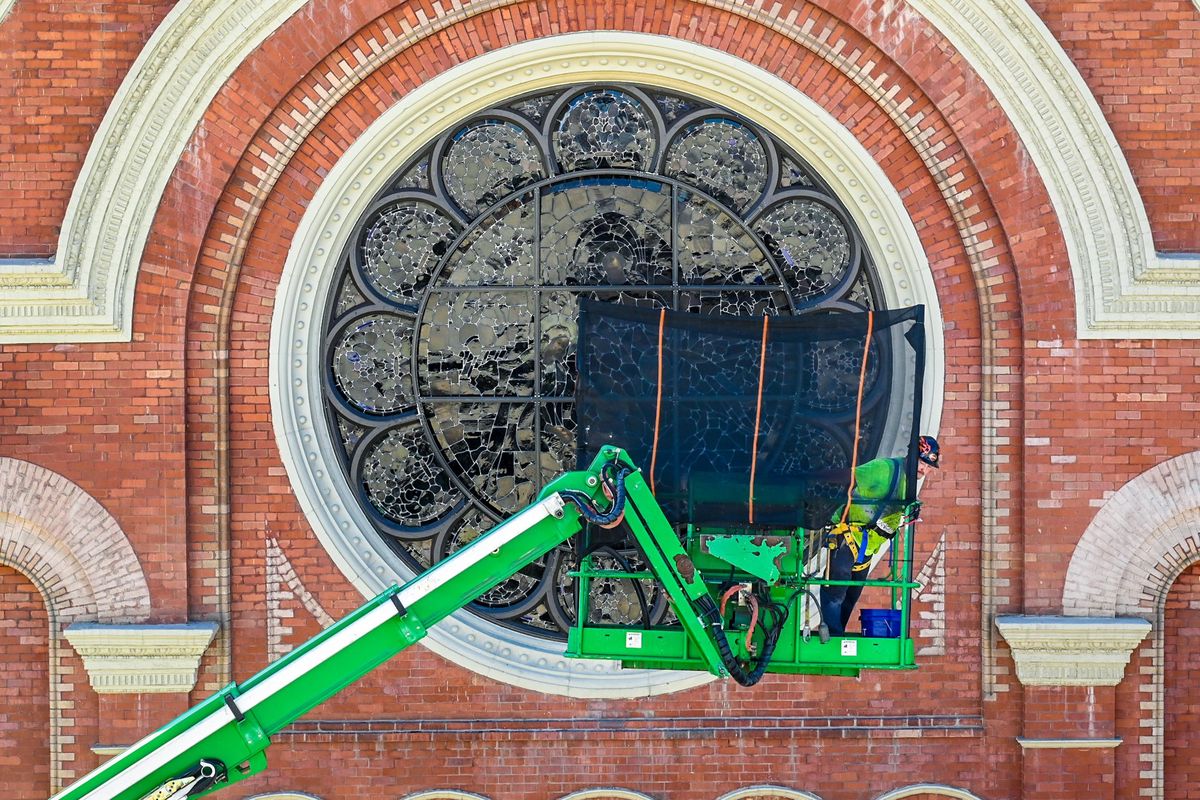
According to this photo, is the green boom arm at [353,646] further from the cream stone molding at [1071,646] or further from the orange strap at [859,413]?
the cream stone molding at [1071,646]

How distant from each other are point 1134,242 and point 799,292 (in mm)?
2312

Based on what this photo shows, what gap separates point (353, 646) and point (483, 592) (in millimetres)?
743

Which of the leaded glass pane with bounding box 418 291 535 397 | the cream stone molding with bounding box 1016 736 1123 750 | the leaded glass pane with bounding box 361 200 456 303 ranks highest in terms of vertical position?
the leaded glass pane with bounding box 361 200 456 303

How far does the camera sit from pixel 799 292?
9422 mm

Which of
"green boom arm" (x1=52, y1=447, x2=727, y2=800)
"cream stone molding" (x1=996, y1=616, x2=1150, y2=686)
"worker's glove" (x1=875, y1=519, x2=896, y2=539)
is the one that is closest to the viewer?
"green boom arm" (x1=52, y1=447, x2=727, y2=800)

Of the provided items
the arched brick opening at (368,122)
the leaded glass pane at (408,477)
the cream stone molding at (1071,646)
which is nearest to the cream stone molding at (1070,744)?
the cream stone molding at (1071,646)

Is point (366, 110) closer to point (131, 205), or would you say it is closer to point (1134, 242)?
point (131, 205)

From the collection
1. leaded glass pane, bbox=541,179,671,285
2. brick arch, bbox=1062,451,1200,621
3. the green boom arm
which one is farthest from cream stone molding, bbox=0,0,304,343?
brick arch, bbox=1062,451,1200,621

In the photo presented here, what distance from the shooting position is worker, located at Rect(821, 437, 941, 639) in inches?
285

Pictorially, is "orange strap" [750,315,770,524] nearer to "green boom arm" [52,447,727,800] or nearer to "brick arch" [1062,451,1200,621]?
"green boom arm" [52,447,727,800]

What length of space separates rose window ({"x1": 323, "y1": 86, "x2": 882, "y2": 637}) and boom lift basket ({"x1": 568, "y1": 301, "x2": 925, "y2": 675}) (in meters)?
2.08

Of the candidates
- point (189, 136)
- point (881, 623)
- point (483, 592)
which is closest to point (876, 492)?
point (881, 623)

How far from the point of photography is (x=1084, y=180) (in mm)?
8938

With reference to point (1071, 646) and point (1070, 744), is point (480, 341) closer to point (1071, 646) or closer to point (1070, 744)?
point (1071, 646)
